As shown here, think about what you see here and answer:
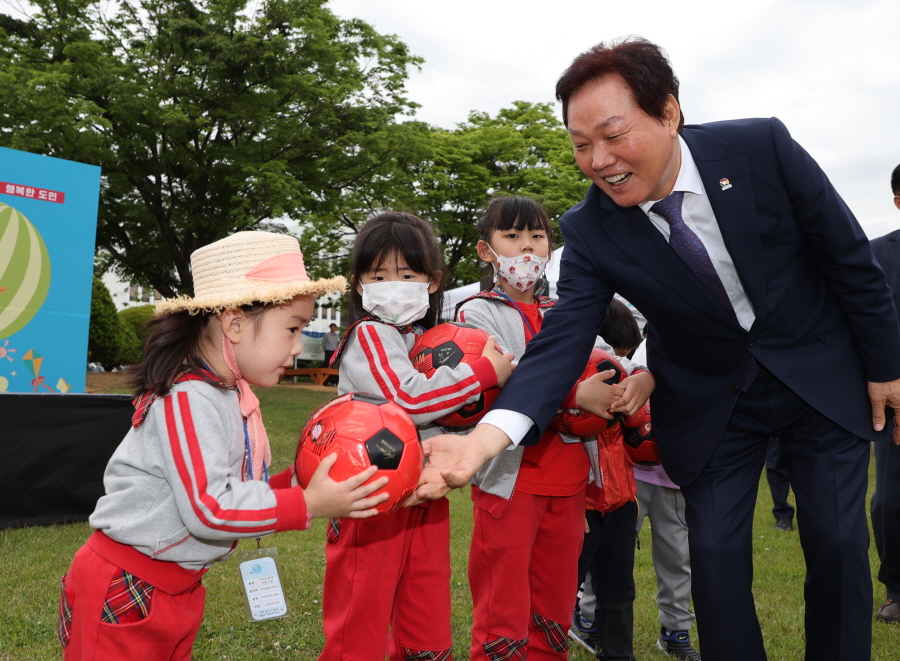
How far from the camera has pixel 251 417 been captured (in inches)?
108

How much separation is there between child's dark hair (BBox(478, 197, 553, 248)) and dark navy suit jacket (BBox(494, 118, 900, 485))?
3.25ft

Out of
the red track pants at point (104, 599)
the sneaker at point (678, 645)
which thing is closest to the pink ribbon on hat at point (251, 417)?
the red track pants at point (104, 599)

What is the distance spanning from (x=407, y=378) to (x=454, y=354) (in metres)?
0.27

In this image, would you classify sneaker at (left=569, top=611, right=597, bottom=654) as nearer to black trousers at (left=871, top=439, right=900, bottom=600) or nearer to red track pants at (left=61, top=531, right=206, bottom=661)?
black trousers at (left=871, top=439, right=900, bottom=600)

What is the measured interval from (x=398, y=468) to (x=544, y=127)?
27233mm

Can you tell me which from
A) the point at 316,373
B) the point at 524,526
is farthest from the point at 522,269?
the point at 316,373

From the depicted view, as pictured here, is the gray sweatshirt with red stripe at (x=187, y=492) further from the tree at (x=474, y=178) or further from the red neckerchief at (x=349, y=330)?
the tree at (x=474, y=178)

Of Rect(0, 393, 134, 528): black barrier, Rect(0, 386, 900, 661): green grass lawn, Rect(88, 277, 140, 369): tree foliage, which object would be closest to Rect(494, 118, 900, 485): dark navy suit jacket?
Rect(0, 386, 900, 661): green grass lawn

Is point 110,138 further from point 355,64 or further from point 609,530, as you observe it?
point 609,530

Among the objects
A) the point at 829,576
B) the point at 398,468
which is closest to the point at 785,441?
the point at 829,576

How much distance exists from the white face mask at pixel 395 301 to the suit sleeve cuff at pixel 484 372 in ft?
1.43

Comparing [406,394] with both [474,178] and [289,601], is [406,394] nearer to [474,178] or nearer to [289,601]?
[289,601]

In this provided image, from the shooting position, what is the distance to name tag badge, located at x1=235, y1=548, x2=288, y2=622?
2674mm

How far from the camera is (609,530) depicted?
14.3 ft
